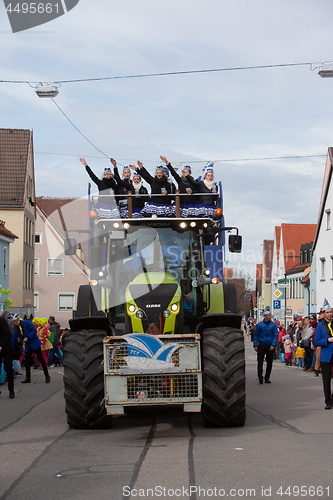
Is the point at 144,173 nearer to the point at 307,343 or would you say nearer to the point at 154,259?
the point at 154,259

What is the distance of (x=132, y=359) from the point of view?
8.42 m

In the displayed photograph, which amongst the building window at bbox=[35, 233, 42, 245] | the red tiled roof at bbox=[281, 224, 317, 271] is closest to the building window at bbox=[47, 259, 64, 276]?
the building window at bbox=[35, 233, 42, 245]

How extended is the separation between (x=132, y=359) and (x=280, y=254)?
6371 centimetres

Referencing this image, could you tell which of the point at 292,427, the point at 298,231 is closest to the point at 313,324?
the point at 292,427

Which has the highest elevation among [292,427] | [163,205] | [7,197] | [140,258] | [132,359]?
[7,197]

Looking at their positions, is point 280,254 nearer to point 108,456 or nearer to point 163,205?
point 163,205

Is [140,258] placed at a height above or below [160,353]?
above

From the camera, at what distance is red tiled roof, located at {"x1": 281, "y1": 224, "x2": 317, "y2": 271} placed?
214 feet

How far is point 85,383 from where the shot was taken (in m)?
8.73

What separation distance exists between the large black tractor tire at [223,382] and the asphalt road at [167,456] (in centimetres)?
20

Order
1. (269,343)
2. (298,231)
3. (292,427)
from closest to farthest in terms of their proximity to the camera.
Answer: (292,427) < (269,343) < (298,231)

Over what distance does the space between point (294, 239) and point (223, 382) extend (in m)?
59.9

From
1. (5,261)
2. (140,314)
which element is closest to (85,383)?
(140,314)

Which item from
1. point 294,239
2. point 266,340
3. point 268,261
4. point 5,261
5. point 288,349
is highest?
point 294,239
